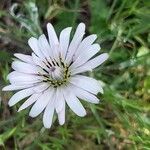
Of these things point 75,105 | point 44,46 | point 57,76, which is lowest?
point 75,105

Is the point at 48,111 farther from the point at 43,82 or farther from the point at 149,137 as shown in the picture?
the point at 149,137

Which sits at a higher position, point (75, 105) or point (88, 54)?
point (88, 54)

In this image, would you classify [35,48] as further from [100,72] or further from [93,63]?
[100,72]

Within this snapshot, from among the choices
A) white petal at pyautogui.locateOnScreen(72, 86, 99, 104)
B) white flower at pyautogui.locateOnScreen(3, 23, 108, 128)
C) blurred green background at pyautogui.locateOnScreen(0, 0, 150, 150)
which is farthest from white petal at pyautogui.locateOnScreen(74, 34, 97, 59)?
blurred green background at pyautogui.locateOnScreen(0, 0, 150, 150)

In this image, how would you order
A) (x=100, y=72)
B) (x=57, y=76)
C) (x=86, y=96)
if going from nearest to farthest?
(x=86, y=96) < (x=57, y=76) < (x=100, y=72)

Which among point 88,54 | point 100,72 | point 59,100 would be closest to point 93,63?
point 88,54

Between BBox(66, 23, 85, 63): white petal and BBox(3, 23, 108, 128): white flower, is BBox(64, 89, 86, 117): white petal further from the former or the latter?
BBox(66, 23, 85, 63): white petal

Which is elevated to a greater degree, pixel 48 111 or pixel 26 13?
pixel 26 13

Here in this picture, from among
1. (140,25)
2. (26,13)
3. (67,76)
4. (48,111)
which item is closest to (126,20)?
(140,25)
